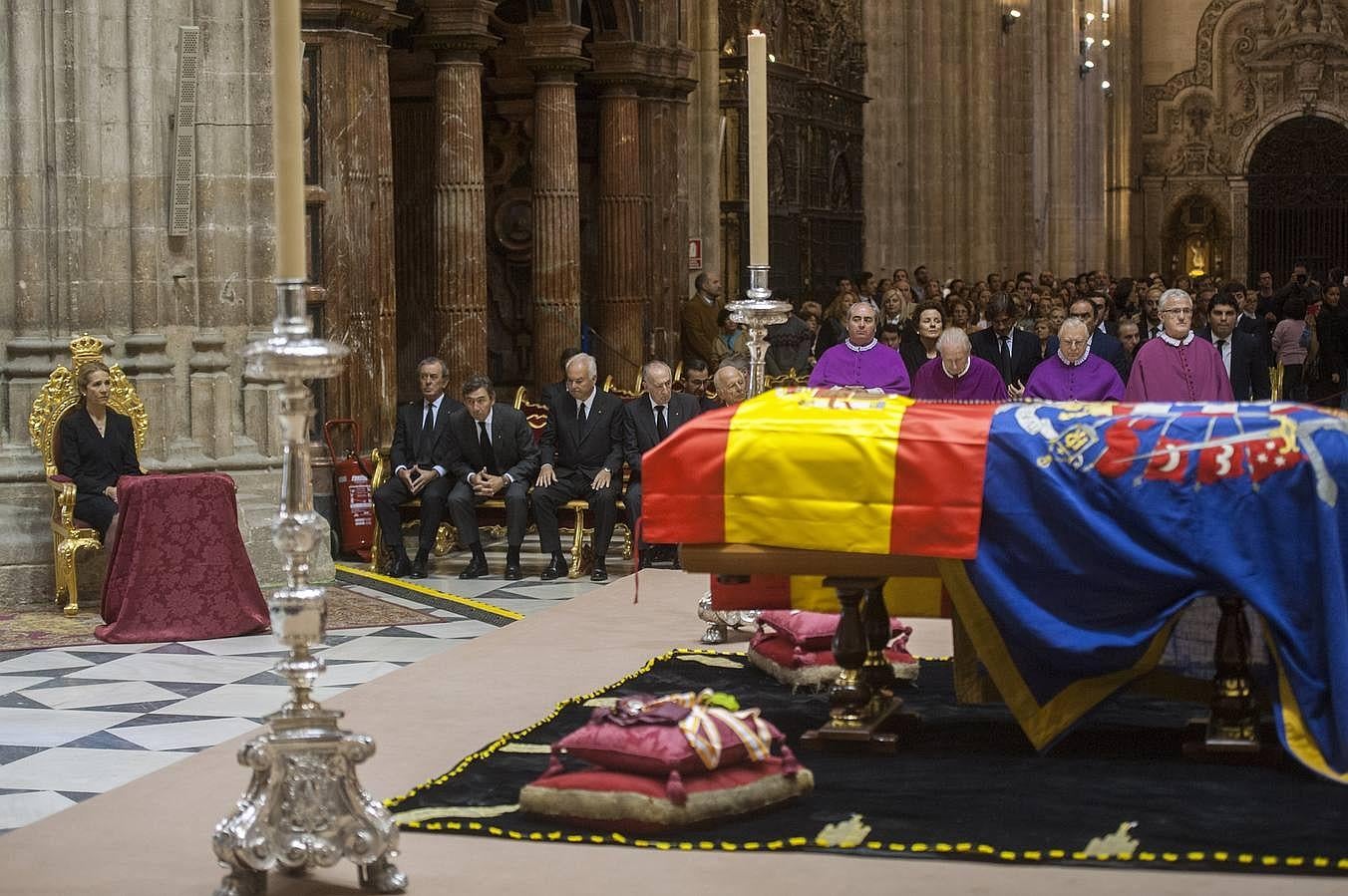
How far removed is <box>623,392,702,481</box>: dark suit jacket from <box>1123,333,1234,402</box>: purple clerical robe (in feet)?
9.07

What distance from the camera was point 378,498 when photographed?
12844 mm

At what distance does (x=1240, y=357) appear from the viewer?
13875 millimetres

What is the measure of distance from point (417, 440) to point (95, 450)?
2364mm

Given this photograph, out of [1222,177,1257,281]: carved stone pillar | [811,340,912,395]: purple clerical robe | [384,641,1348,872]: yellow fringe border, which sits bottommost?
[384,641,1348,872]: yellow fringe border

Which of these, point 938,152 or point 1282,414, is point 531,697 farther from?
point 938,152

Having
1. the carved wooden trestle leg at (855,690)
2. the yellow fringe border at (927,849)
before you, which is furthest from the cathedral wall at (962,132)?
the yellow fringe border at (927,849)

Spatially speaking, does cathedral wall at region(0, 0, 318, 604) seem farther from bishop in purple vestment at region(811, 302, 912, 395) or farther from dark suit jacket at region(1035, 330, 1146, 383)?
dark suit jacket at region(1035, 330, 1146, 383)

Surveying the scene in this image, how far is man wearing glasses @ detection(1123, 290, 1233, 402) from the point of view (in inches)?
469

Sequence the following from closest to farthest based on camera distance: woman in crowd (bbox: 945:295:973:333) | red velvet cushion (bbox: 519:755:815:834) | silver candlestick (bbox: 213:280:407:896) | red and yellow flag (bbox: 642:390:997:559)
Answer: silver candlestick (bbox: 213:280:407:896), red velvet cushion (bbox: 519:755:815:834), red and yellow flag (bbox: 642:390:997:559), woman in crowd (bbox: 945:295:973:333)

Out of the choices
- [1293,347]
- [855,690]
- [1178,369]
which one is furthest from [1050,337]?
[855,690]

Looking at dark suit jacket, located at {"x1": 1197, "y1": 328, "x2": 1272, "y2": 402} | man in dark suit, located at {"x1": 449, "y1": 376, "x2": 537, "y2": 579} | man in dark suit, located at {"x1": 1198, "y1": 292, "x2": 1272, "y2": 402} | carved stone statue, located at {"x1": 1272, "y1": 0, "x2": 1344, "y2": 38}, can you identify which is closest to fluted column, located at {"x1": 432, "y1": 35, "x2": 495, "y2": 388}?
man in dark suit, located at {"x1": 449, "y1": 376, "x2": 537, "y2": 579}

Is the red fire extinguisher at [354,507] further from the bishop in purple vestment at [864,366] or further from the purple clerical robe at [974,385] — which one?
the purple clerical robe at [974,385]

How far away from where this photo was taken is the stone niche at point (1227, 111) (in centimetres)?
4497

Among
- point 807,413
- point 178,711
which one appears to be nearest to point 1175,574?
point 807,413
